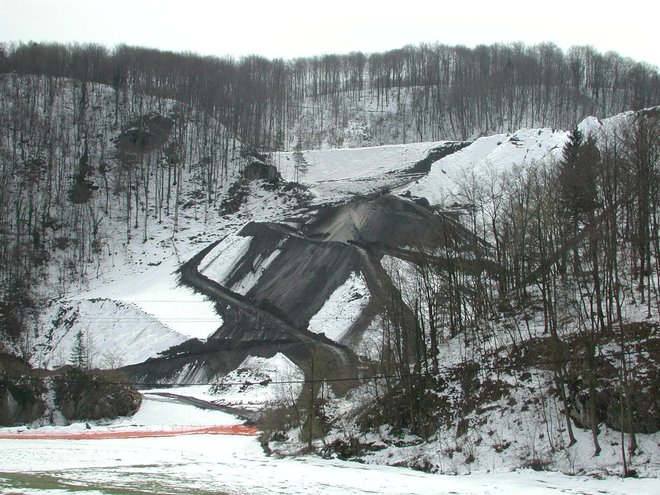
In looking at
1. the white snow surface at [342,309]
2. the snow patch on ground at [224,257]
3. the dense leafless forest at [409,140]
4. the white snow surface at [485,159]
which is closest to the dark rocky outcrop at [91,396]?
the white snow surface at [342,309]

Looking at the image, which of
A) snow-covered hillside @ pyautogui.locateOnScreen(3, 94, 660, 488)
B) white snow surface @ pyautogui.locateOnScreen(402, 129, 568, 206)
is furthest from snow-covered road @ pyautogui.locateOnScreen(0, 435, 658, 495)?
white snow surface @ pyautogui.locateOnScreen(402, 129, 568, 206)

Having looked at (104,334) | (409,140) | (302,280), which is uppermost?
(409,140)

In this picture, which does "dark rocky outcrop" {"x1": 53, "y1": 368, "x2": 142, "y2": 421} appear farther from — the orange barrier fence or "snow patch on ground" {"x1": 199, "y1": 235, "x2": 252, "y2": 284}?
"snow patch on ground" {"x1": 199, "y1": 235, "x2": 252, "y2": 284}

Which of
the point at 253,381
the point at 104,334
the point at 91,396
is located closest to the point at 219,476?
the point at 91,396

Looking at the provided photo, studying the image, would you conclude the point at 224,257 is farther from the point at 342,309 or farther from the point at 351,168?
the point at 351,168

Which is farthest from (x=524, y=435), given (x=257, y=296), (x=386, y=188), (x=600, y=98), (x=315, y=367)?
(x=600, y=98)

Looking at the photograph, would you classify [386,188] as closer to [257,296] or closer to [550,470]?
[257,296]
